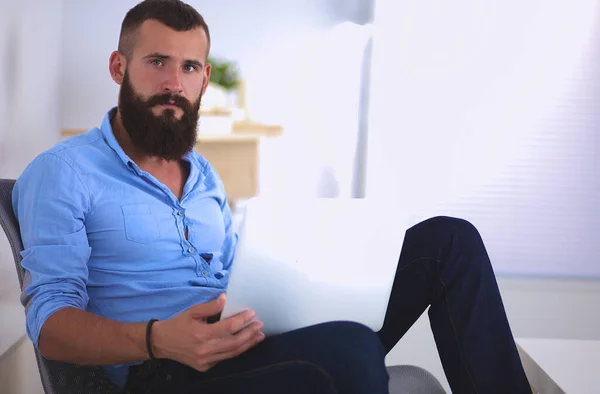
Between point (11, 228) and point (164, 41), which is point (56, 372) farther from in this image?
point (164, 41)

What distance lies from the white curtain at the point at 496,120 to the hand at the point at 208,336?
2.27 meters

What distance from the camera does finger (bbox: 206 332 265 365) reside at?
1.11 metres

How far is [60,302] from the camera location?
4.05ft

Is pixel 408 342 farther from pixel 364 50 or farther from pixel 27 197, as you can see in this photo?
pixel 27 197

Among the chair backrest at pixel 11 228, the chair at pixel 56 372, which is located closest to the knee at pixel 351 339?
the chair at pixel 56 372

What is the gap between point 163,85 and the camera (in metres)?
1.64

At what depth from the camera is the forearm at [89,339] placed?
46.6 inches

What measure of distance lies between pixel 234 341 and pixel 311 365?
0.12 metres

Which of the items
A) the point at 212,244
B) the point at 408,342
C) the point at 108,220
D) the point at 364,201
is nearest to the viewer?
the point at 364,201

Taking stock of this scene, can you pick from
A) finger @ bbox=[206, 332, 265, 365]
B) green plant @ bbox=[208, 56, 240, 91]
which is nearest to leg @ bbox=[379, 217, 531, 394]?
finger @ bbox=[206, 332, 265, 365]

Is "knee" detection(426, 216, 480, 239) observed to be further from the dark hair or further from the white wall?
the white wall

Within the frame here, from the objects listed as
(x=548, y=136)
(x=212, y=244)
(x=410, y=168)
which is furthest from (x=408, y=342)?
(x=212, y=244)

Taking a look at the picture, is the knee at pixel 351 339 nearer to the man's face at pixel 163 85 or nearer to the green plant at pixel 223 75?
the man's face at pixel 163 85

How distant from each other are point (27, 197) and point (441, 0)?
2.41 meters
